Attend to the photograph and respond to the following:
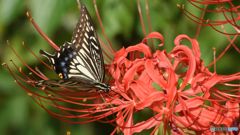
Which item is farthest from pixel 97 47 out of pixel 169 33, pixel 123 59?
pixel 169 33

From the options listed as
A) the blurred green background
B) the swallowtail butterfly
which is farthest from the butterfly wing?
the blurred green background

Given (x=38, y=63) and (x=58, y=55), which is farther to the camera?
(x=38, y=63)

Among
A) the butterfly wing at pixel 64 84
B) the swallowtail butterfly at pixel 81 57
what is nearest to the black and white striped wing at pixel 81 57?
the swallowtail butterfly at pixel 81 57

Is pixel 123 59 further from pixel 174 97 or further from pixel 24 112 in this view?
pixel 24 112

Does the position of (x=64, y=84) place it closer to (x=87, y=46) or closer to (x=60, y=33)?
(x=87, y=46)

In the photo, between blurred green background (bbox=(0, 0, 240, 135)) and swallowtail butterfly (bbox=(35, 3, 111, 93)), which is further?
blurred green background (bbox=(0, 0, 240, 135))

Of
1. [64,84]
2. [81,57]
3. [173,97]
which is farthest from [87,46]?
[173,97]

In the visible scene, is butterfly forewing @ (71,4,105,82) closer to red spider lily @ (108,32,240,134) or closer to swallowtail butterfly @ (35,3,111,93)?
swallowtail butterfly @ (35,3,111,93)
